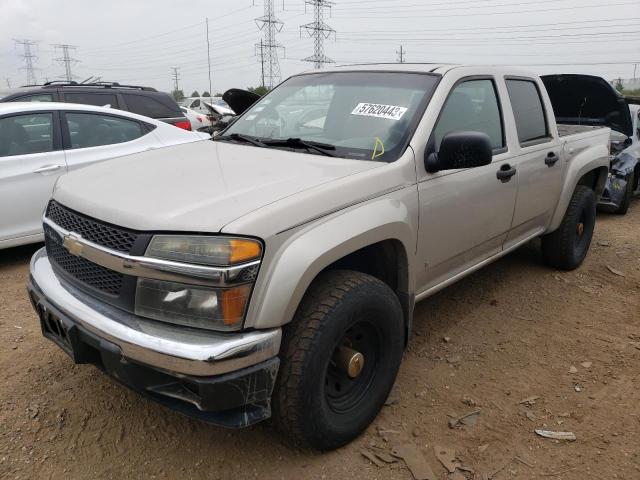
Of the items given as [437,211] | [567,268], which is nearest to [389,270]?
[437,211]

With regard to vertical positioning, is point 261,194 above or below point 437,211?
above

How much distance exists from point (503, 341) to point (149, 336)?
2.51 meters

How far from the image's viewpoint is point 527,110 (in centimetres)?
405

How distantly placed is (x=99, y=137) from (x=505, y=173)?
4023mm

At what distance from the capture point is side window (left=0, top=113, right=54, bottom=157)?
4.82 metres

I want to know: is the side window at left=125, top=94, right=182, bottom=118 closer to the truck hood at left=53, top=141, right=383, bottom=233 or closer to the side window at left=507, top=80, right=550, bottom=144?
the truck hood at left=53, top=141, right=383, bottom=233

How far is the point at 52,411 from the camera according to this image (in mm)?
2791

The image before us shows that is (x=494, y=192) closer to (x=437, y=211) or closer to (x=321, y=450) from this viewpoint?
(x=437, y=211)

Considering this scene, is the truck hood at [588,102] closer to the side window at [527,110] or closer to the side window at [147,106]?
the side window at [527,110]

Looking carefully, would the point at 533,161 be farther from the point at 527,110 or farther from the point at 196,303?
the point at 196,303

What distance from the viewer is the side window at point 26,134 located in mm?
4820

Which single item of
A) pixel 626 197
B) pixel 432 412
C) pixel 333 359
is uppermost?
pixel 333 359

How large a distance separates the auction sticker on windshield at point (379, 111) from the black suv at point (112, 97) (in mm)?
5092

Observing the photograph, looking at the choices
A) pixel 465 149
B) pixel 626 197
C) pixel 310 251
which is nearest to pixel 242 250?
pixel 310 251
